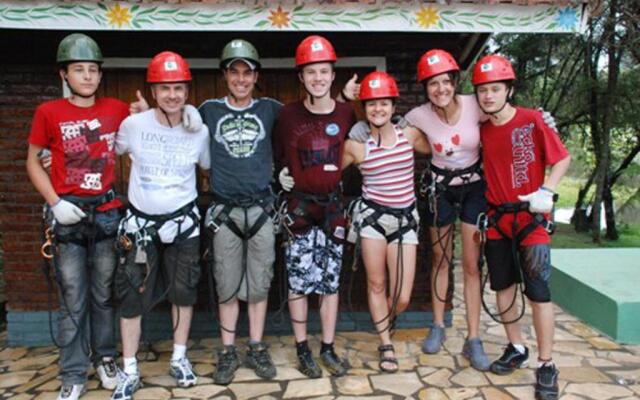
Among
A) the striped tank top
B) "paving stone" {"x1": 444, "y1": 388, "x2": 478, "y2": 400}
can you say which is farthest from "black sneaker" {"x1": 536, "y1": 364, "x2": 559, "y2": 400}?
the striped tank top

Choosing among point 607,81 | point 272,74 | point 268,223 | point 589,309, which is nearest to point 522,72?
point 607,81

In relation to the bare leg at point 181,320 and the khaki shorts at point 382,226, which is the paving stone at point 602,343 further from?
the bare leg at point 181,320

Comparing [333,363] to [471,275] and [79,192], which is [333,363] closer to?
[471,275]

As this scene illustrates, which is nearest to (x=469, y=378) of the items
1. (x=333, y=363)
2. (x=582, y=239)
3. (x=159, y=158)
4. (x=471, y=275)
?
(x=471, y=275)

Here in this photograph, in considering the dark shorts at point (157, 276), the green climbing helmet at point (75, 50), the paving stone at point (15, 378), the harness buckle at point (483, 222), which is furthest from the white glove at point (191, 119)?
the paving stone at point (15, 378)

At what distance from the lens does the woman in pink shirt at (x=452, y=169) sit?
156 inches

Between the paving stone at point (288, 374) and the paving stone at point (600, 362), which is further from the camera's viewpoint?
the paving stone at point (600, 362)

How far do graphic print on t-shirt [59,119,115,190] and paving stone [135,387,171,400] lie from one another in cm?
155

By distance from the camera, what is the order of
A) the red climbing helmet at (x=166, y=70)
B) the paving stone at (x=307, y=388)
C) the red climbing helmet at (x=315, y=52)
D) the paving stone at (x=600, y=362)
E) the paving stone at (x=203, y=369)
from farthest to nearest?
the paving stone at (x=600, y=362)
the paving stone at (x=203, y=369)
the paving stone at (x=307, y=388)
the red climbing helmet at (x=315, y=52)
the red climbing helmet at (x=166, y=70)

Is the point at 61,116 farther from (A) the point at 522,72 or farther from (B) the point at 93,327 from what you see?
(A) the point at 522,72

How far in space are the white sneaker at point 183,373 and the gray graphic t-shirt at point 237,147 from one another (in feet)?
4.42

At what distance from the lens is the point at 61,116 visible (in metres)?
3.64

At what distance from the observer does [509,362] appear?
418 centimetres

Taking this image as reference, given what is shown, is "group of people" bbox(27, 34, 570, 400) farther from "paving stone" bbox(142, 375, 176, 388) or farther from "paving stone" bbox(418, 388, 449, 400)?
"paving stone" bbox(418, 388, 449, 400)
